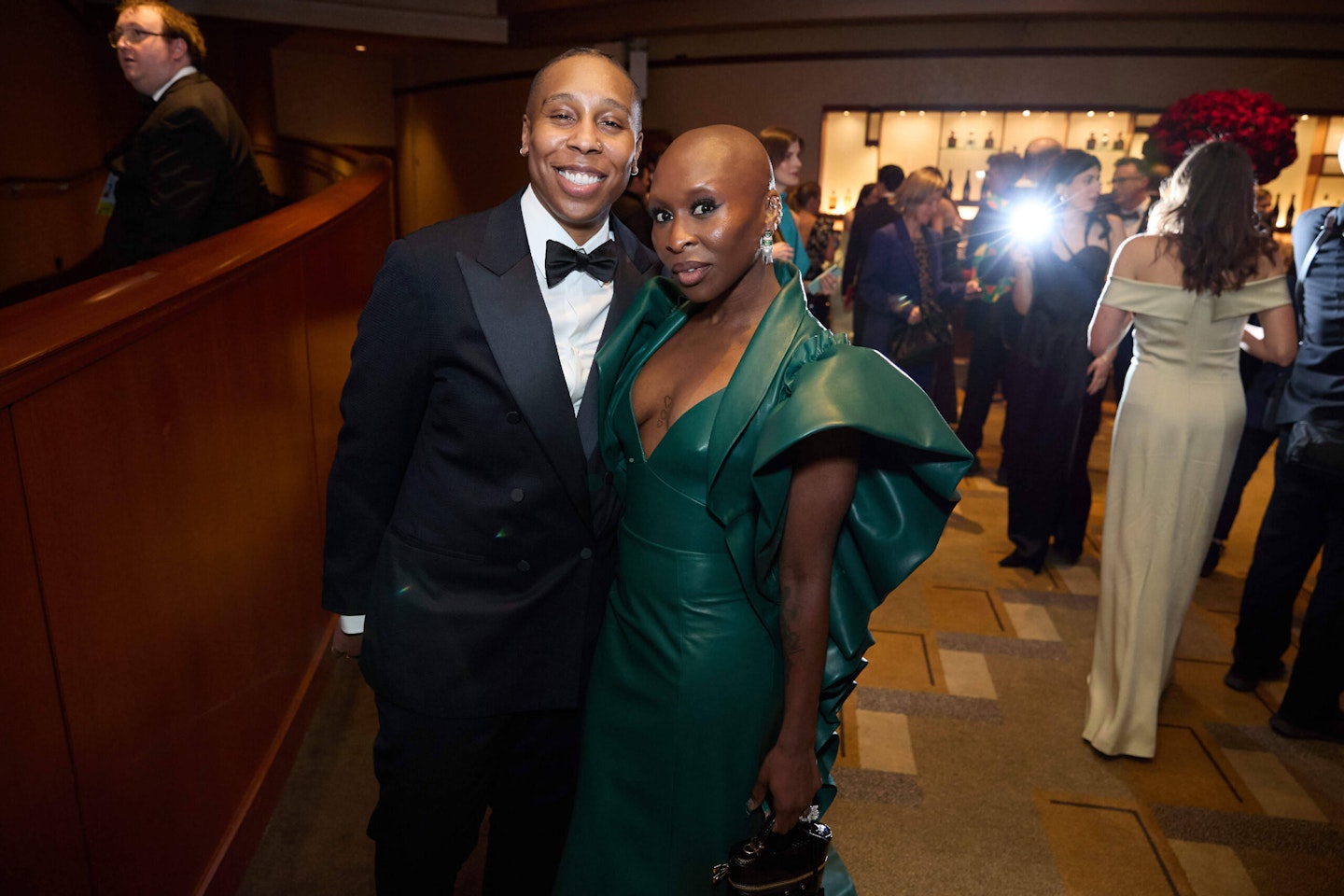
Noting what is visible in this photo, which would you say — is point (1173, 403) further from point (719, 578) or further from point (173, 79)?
point (173, 79)

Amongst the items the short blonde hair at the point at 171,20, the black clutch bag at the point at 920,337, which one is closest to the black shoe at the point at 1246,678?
the black clutch bag at the point at 920,337

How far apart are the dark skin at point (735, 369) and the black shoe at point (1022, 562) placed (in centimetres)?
294

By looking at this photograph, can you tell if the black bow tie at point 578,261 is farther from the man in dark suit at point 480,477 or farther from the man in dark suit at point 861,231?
the man in dark suit at point 861,231

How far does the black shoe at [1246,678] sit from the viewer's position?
3047 mm

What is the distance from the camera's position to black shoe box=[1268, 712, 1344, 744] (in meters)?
2.77

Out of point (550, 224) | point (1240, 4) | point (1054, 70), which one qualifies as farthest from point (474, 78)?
point (550, 224)

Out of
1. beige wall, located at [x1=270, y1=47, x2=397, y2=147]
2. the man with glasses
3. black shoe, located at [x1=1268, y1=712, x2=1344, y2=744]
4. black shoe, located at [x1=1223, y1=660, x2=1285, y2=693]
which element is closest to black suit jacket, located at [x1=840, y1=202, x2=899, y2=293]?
the man with glasses

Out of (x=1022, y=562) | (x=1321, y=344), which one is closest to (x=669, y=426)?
(x=1321, y=344)

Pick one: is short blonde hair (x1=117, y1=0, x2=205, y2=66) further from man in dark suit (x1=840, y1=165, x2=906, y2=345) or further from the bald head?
man in dark suit (x1=840, y1=165, x2=906, y2=345)

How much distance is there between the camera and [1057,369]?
3791 mm

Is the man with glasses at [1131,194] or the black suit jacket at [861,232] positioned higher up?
the man with glasses at [1131,194]

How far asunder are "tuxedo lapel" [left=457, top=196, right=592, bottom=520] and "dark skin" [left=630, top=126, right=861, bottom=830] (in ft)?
0.47

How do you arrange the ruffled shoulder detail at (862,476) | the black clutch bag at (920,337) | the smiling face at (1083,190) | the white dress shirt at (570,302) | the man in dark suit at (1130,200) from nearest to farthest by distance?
the ruffled shoulder detail at (862,476) < the white dress shirt at (570,302) < the smiling face at (1083,190) < the man in dark suit at (1130,200) < the black clutch bag at (920,337)

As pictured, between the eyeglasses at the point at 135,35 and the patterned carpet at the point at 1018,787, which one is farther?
the eyeglasses at the point at 135,35
